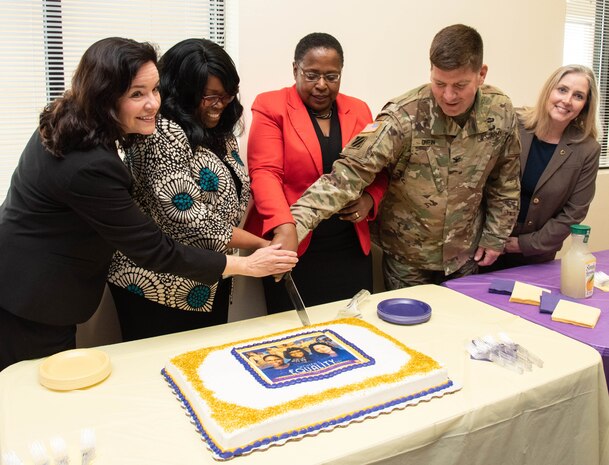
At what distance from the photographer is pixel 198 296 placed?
5.71ft

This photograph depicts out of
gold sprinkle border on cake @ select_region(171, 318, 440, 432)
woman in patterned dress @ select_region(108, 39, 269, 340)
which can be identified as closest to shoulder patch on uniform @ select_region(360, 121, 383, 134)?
woman in patterned dress @ select_region(108, 39, 269, 340)

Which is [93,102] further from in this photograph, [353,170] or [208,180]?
[353,170]

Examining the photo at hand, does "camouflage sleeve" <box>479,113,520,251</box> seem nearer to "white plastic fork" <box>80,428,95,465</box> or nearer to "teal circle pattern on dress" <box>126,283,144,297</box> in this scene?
"teal circle pattern on dress" <box>126,283,144,297</box>

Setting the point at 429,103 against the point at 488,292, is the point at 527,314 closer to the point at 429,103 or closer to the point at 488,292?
the point at 488,292

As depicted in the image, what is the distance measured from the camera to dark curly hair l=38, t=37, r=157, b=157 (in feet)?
4.11

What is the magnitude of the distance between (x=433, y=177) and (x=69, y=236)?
48.2 inches

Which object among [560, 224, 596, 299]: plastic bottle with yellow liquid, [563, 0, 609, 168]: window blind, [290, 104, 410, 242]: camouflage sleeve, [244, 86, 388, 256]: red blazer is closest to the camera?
[560, 224, 596, 299]: plastic bottle with yellow liquid

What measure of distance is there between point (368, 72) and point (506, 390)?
71.1 inches

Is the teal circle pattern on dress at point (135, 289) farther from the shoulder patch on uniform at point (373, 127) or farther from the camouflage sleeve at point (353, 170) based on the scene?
the shoulder patch on uniform at point (373, 127)

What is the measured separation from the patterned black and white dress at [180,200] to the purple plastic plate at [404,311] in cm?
51

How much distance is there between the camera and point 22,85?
6.70ft

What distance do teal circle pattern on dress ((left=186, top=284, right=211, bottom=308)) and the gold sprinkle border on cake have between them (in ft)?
1.36

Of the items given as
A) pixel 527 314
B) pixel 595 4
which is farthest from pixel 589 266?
pixel 595 4

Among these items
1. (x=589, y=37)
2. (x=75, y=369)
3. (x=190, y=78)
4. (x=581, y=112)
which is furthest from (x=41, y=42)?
(x=589, y=37)
